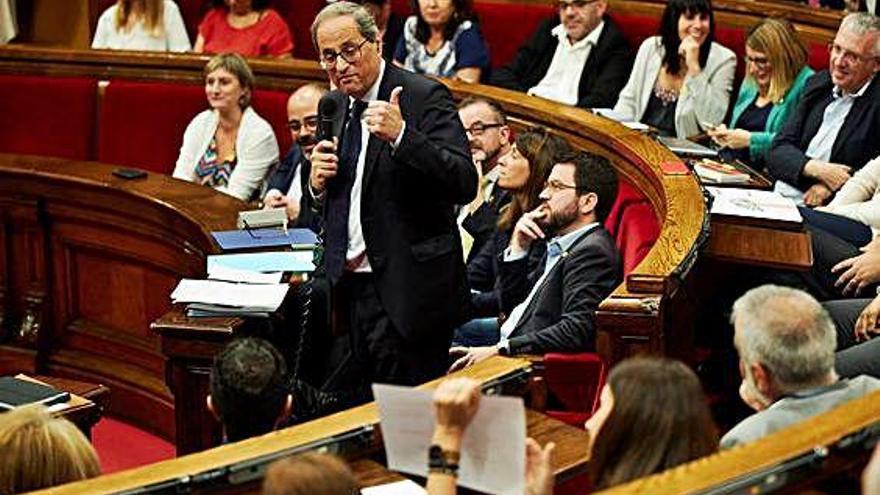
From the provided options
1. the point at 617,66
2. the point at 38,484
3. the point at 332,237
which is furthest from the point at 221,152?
the point at 38,484

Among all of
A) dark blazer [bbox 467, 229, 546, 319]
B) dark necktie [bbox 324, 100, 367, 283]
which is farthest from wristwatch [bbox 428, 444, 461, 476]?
dark blazer [bbox 467, 229, 546, 319]

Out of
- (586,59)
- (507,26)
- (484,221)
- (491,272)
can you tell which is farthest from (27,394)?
(507,26)

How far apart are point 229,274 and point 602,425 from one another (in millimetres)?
1850

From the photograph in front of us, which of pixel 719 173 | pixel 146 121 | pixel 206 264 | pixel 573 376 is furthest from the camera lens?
pixel 146 121

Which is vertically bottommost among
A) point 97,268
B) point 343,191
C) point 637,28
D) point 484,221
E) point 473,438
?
point 97,268

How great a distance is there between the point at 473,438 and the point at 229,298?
5.01 ft

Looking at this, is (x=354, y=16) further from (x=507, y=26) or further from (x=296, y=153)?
(x=507, y=26)

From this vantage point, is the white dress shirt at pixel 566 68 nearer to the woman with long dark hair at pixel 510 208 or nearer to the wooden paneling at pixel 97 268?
the woman with long dark hair at pixel 510 208

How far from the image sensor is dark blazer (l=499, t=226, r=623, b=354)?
352 centimetres

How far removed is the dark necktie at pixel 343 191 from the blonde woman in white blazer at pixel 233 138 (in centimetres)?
181

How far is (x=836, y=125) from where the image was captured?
4805 mm

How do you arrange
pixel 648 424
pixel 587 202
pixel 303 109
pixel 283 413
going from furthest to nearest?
1. pixel 303 109
2. pixel 587 202
3. pixel 283 413
4. pixel 648 424

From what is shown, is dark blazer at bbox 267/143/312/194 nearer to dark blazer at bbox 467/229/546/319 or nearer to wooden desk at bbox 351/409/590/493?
dark blazer at bbox 467/229/546/319

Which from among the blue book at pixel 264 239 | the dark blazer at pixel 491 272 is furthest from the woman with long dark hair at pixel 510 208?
the blue book at pixel 264 239
